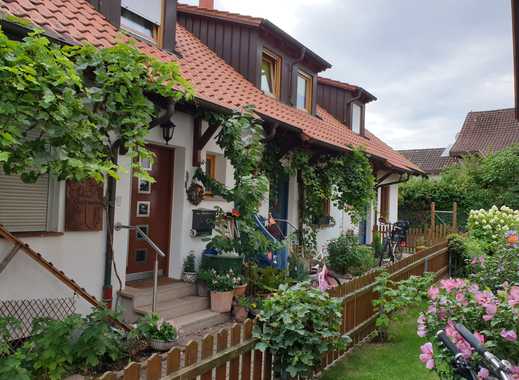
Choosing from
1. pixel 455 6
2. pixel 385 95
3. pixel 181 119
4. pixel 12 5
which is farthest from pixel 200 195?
pixel 385 95

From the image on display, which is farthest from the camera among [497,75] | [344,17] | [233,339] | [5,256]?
[497,75]

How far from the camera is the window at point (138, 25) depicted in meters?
7.14

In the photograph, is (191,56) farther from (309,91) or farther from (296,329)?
(296,329)

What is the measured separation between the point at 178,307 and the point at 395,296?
2693mm

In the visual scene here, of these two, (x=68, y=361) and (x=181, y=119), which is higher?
(x=181, y=119)

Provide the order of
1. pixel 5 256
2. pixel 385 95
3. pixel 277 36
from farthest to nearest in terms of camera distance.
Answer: pixel 385 95 < pixel 277 36 < pixel 5 256

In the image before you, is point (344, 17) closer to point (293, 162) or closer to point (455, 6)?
point (455, 6)

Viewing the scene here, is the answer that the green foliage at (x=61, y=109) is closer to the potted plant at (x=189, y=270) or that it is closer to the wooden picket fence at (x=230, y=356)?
the wooden picket fence at (x=230, y=356)

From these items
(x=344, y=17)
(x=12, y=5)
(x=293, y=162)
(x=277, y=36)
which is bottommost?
(x=293, y=162)

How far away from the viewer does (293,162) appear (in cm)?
927

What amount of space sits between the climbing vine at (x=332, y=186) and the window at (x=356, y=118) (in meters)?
4.82

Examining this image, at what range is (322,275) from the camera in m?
6.48

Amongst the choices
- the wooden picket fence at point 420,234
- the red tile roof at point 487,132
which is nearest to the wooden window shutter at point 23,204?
the wooden picket fence at point 420,234

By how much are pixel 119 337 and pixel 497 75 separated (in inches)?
513
